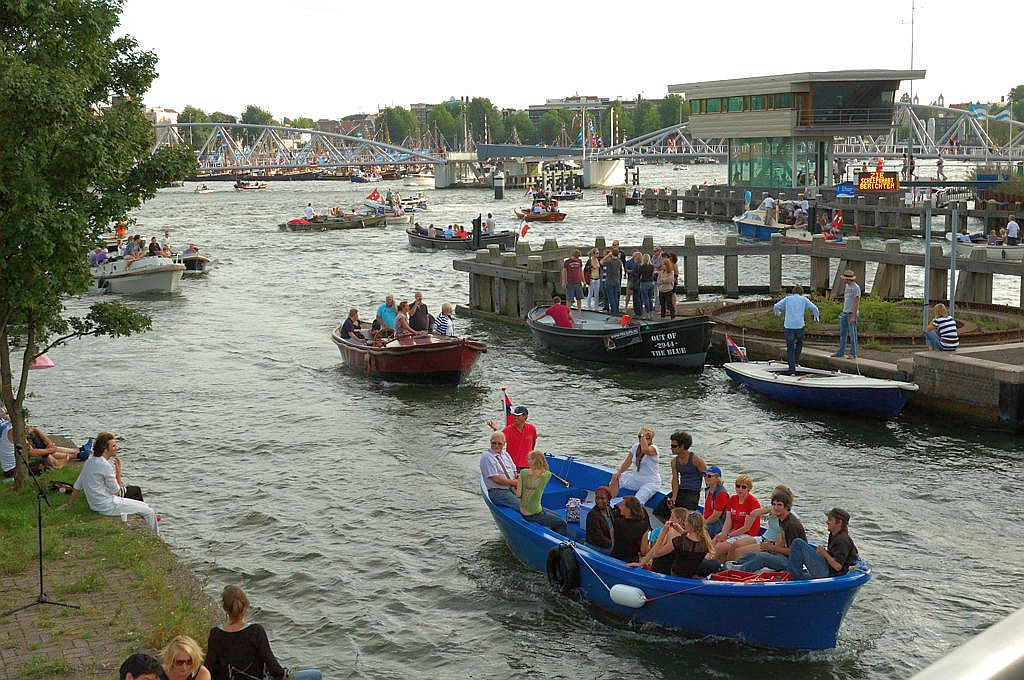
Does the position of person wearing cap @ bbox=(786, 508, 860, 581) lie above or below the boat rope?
above

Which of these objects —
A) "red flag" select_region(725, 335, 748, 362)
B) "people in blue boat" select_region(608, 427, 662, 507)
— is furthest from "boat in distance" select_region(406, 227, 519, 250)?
"people in blue boat" select_region(608, 427, 662, 507)

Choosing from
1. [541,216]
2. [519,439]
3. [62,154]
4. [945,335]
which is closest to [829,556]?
[519,439]

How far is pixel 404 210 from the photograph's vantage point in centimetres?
9138

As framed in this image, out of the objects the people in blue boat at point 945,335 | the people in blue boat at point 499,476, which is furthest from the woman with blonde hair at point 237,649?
the people in blue boat at point 945,335

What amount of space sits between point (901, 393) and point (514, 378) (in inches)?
382

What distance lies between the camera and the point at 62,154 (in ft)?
47.1

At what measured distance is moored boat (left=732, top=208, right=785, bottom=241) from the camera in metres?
57.8

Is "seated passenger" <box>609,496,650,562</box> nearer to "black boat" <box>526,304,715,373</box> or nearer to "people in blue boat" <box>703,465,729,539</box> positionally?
"people in blue boat" <box>703,465,729,539</box>

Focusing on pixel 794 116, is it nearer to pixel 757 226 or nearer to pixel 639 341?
pixel 757 226

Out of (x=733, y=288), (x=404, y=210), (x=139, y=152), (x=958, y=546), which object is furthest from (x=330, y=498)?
(x=404, y=210)

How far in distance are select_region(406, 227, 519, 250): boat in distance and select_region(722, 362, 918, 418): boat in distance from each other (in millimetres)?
40596

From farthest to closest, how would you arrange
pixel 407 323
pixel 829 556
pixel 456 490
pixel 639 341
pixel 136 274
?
pixel 136 274 → pixel 639 341 → pixel 407 323 → pixel 456 490 → pixel 829 556

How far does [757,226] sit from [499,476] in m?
46.0

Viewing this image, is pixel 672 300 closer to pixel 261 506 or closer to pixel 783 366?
pixel 783 366
